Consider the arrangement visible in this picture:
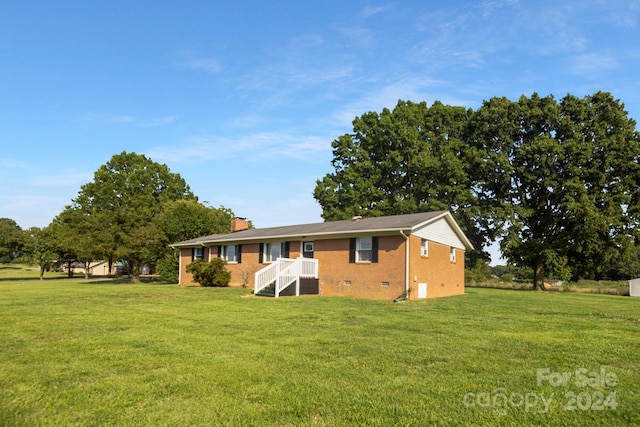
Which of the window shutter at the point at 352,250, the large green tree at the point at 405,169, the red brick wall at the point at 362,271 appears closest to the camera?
the red brick wall at the point at 362,271

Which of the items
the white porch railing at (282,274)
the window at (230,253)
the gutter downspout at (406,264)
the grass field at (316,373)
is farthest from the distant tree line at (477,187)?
the grass field at (316,373)

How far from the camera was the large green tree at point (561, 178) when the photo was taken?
1183 inches

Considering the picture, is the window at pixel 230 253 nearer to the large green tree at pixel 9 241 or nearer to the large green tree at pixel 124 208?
the large green tree at pixel 124 208

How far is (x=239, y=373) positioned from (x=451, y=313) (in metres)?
8.18

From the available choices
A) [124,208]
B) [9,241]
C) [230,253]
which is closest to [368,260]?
[230,253]

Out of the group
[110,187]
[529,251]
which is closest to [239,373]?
[529,251]

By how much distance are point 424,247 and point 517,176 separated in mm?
18646

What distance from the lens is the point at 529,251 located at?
3228 centimetres

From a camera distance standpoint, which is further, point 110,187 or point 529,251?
point 110,187

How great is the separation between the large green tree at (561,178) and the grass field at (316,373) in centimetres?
2424

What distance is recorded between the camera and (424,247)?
19.2 meters

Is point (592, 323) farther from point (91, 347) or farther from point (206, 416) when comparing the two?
point (91, 347)

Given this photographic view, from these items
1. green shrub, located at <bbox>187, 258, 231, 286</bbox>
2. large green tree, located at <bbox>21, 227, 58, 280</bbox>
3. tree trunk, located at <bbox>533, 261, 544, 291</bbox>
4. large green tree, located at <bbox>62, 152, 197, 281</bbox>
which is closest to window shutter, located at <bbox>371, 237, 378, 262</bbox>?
green shrub, located at <bbox>187, 258, 231, 286</bbox>

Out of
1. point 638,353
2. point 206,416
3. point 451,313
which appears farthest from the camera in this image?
point 451,313
